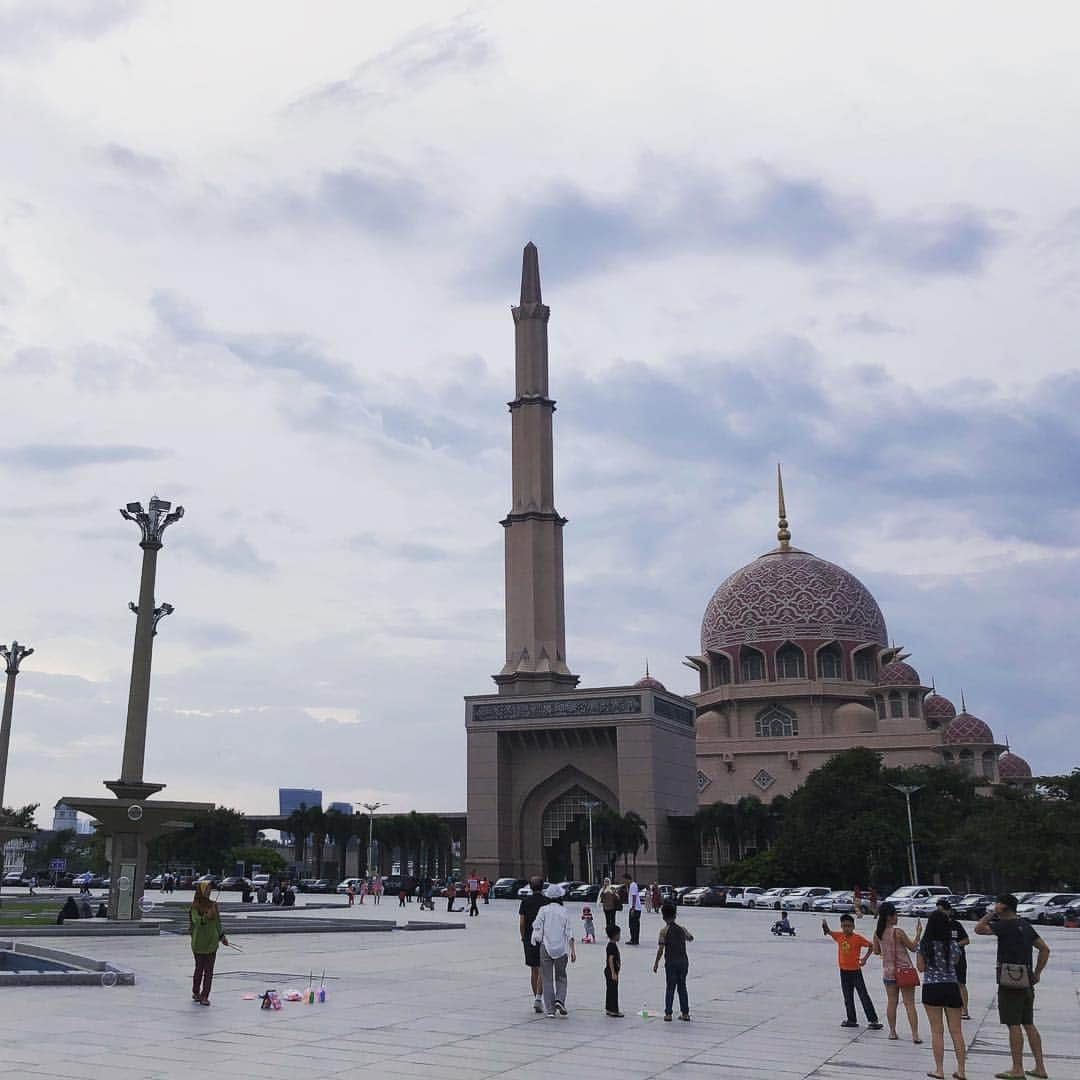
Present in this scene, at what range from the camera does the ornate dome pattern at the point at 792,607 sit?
82.6 meters

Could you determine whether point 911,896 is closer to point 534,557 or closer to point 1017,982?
point 534,557

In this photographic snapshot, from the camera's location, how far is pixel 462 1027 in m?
12.6

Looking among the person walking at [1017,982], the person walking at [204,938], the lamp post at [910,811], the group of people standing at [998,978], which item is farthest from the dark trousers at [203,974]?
the lamp post at [910,811]

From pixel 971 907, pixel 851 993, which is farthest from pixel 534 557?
pixel 851 993

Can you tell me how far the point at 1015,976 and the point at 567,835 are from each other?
183 feet

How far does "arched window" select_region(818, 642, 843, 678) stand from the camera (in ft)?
268

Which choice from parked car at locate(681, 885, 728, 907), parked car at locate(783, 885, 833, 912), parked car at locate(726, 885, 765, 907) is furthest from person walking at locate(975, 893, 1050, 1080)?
parked car at locate(681, 885, 728, 907)

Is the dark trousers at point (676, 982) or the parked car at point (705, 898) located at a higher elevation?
the parked car at point (705, 898)

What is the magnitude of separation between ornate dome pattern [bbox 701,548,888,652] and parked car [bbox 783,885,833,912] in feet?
112

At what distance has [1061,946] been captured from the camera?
91.0 feet

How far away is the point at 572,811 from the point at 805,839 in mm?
13897

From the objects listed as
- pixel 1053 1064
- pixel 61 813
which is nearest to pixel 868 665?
pixel 1053 1064

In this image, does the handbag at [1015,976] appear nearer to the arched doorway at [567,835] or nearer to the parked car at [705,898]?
the parked car at [705,898]

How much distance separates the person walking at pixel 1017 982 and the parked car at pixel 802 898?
37656mm
